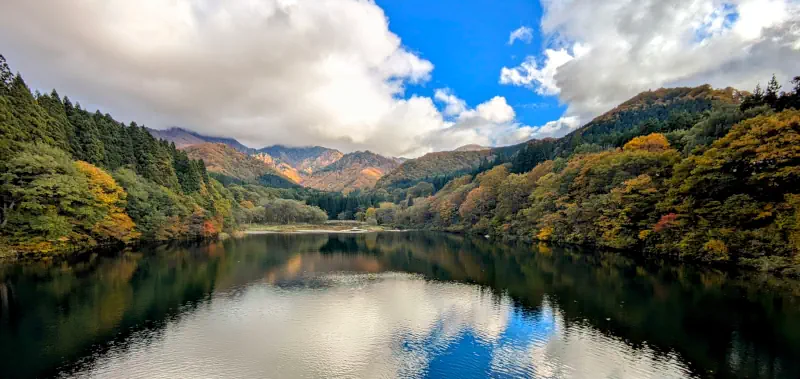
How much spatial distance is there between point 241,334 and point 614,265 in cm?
3739

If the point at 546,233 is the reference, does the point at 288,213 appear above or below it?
above

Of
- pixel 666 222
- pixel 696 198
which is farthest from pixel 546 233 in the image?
pixel 696 198

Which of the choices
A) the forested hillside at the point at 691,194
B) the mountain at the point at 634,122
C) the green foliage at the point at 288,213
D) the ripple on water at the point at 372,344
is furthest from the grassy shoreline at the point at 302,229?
the ripple on water at the point at 372,344

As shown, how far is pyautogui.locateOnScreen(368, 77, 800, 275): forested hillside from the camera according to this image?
102ft

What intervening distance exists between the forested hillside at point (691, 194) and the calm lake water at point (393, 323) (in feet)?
12.7

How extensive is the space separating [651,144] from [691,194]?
24485mm

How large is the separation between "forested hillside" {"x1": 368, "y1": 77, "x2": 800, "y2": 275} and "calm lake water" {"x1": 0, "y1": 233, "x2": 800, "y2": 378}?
3884 mm

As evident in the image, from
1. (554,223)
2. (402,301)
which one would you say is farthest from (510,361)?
(554,223)

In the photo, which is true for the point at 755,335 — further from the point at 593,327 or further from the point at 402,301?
the point at 402,301

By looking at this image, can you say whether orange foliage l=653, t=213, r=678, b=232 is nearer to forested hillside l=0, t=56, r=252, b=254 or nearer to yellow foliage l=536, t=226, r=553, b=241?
yellow foliage l=536, t=226, r=553, b=241

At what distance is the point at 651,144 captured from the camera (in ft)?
198

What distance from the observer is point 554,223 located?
65.6m

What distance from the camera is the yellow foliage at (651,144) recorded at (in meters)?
58.4

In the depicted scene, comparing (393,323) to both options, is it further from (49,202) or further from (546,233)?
(546,233)
